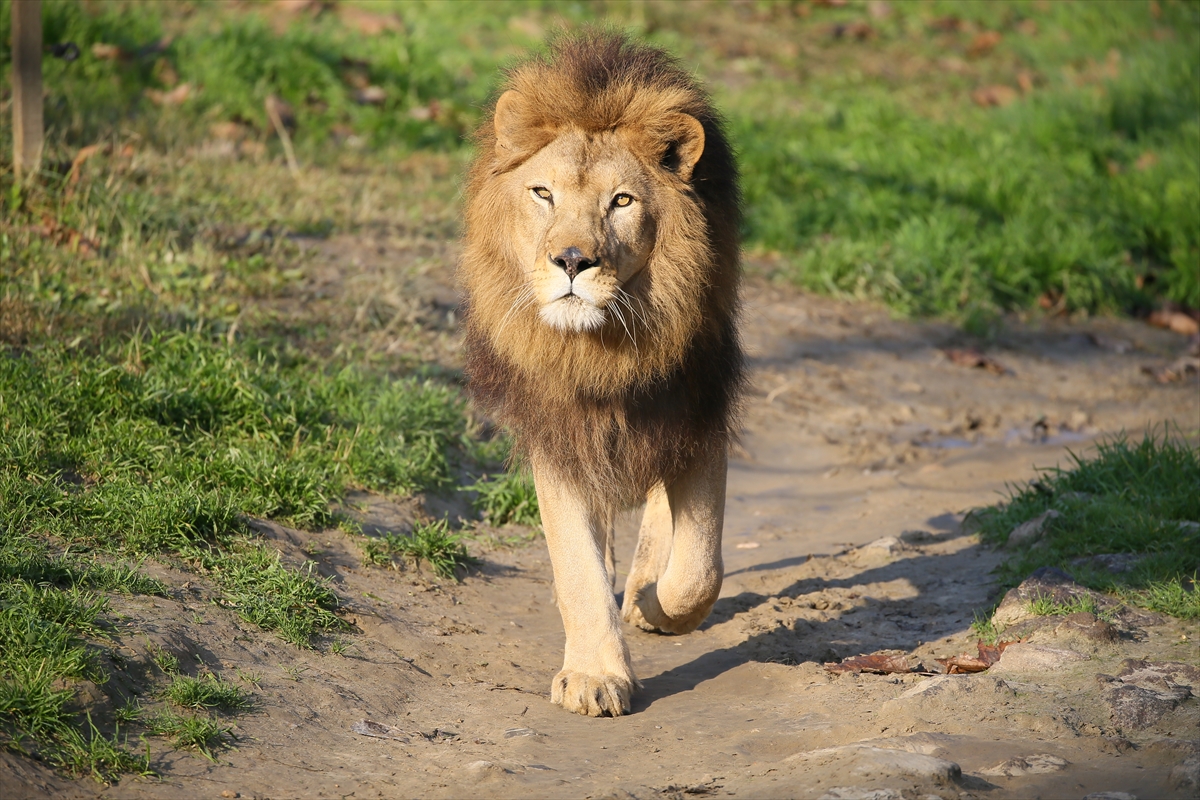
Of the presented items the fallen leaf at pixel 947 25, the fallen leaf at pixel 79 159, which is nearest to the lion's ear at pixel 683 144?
the fallen leaf at pixel 79 159

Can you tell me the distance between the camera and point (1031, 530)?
16.6 feet

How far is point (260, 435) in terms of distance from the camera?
509cm

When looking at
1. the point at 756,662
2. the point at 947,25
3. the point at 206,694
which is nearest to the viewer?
the point at 206,694

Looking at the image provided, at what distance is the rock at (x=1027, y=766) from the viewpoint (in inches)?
119

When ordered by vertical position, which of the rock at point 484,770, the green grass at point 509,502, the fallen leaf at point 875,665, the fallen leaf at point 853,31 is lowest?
the green grass at point 509,502

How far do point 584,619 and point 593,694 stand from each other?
0.81 feet

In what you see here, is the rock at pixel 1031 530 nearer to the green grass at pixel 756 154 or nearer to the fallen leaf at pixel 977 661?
the fallen leaf at pixel 977 661

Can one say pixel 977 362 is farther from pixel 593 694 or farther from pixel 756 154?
pixel 593 694

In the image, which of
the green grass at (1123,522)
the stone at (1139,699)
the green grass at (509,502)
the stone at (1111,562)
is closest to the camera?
the stone at (1139,699)

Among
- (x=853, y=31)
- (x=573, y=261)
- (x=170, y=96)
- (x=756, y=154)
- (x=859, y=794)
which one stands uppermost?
(x=853, y=31)

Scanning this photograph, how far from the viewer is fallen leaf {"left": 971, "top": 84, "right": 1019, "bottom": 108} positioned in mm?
12064

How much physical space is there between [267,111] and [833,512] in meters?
5.35

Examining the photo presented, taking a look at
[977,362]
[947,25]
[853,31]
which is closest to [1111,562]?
[977,362]

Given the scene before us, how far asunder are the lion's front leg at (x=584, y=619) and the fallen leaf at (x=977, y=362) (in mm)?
4611
